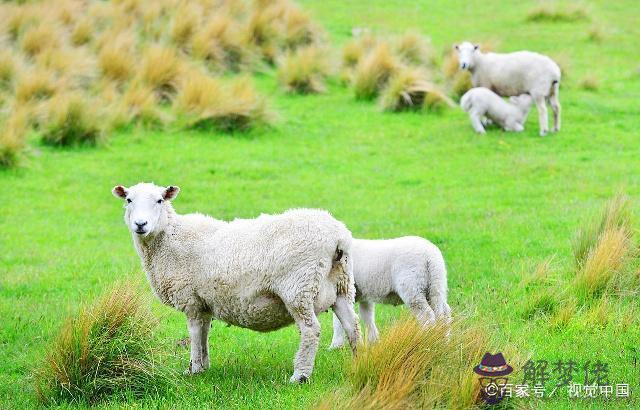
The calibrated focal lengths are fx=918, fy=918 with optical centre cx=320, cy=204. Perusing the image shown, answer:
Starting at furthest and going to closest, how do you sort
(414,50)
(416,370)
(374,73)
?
(414,50), (374,73), (416,370)

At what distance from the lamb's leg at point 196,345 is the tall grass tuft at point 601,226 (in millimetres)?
4376

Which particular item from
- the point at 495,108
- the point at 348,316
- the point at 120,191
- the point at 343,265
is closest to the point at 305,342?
the point at 348,316

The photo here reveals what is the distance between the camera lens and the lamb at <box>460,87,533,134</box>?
17.5m

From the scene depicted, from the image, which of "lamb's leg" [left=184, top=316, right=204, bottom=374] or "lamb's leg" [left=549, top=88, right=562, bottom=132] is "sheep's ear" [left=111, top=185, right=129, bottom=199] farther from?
"lamb's leg" [left=549, top=88, right=562, bottom=132]

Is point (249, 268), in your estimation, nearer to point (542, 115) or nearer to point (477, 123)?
point (477, 123)

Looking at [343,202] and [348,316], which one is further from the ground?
[348,316]

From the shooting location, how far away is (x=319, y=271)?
752cm

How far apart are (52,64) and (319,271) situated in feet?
46.3

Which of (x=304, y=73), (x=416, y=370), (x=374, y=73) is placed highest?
(x=416, y=370)

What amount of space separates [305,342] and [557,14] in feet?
76.3

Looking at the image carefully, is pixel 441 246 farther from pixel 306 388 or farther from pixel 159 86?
pixel 159 86

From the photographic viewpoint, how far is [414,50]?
74.5 feet

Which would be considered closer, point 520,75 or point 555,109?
point 555,109

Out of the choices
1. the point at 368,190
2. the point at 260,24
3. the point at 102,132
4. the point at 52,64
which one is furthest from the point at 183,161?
the point at 260,24
